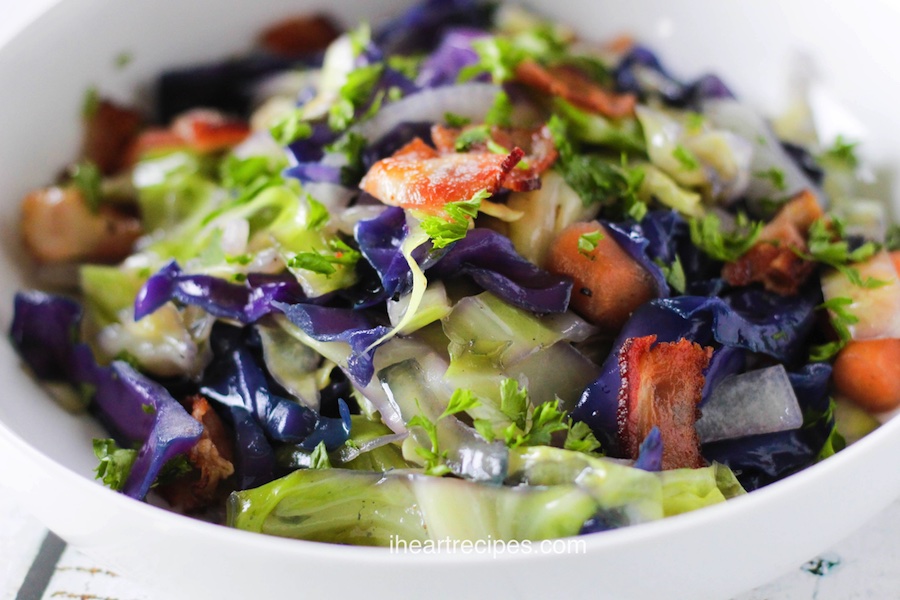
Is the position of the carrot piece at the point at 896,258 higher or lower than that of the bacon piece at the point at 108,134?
lower

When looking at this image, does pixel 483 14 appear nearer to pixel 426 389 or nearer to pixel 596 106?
pixel 596 106

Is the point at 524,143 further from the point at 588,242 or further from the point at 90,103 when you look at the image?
the point at 90,103

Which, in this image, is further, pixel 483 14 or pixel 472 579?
pixel 483 14

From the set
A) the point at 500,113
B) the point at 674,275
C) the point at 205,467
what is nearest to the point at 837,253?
the point at 674,275

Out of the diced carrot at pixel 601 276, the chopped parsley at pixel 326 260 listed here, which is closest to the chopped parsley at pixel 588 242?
the diced carrot at pixel 601 276

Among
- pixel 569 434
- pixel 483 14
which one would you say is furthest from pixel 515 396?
pixel 483 14

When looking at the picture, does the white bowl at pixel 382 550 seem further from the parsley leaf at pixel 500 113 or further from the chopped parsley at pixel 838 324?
the parsley leaf at pixel 500 113

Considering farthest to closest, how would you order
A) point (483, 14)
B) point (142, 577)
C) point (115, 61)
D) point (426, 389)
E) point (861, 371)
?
point (483, 14) < point (115, 61) < point (861, 371) < point (426, 389) < point (142, 577)
